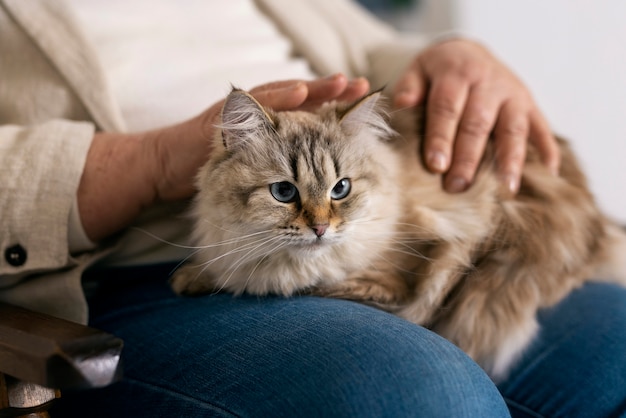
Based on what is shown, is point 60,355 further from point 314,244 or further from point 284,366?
point 314,244

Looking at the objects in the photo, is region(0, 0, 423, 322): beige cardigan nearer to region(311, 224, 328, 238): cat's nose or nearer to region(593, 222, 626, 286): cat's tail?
region(311, 224, 328, 238): cat's nose

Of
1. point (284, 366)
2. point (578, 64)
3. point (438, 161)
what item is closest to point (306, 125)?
point (438, 161)

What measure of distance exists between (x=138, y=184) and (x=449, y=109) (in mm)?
686

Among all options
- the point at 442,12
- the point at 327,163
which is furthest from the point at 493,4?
the point at 327,163

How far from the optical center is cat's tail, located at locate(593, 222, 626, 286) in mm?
1368

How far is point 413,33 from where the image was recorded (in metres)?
3.06

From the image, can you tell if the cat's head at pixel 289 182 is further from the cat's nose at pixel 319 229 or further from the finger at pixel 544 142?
the finger at pixel 544 142

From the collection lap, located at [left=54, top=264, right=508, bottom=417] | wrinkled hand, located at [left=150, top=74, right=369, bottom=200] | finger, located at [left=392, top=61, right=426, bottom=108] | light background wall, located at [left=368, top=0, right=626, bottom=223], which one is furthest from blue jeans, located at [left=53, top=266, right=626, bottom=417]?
light background wall, located at [left=368, top=0, right=626, bottom=223]

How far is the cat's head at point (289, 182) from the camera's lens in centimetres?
102

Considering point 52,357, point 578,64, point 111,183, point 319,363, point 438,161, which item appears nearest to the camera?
point 52,357

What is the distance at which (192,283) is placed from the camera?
1136mm

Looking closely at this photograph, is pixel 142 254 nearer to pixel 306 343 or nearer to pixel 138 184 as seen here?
pixel 138 184

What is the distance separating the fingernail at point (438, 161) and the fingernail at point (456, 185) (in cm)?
3

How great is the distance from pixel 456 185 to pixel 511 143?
0.52 ft
